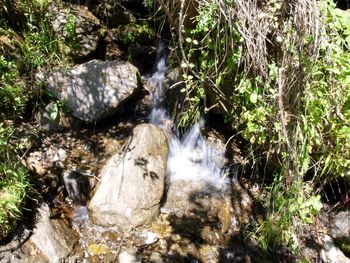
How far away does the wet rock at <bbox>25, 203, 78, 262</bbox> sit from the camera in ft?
12.5

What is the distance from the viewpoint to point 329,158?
13.2 ft

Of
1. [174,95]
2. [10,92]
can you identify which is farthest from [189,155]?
[10,92]

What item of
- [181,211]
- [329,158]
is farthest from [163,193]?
[329,158]

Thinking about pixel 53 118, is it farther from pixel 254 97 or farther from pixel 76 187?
pixel 254 97

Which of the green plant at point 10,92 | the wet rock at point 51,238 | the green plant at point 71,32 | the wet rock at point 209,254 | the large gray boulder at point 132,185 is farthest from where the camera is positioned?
the green plant at point 71,32

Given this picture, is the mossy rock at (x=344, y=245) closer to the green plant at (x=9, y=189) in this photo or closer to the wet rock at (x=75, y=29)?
the green plant at (x=9, y=189)

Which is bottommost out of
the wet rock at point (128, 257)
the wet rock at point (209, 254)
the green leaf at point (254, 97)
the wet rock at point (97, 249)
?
the wet rock at point (97, 249)

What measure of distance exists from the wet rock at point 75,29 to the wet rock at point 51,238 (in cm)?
282

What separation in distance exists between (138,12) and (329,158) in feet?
15.5

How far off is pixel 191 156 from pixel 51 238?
238 centimetres

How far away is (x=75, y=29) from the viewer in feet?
19.9

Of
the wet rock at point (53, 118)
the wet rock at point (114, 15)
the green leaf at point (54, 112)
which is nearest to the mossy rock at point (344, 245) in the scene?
the wet rock at point (53, 118)

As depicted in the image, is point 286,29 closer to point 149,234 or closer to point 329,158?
point 329,158

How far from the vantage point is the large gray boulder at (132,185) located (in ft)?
14.3
